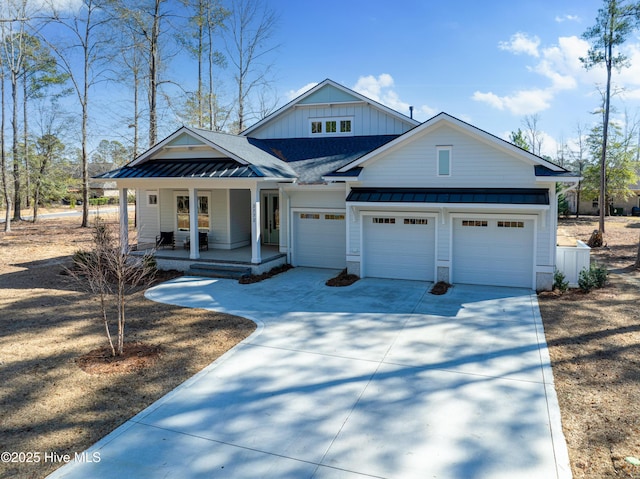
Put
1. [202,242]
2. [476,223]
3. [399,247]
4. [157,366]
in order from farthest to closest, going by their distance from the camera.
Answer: [202,242]
[399,247]
[476,223]
[157,366]

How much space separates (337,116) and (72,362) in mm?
14641

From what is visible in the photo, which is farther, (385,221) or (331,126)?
(331,126)

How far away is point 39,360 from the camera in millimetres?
8023

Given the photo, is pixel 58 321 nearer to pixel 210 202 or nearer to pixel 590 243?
pixel 210 202

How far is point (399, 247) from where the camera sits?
1470 cm

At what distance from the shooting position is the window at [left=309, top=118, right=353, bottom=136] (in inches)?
765

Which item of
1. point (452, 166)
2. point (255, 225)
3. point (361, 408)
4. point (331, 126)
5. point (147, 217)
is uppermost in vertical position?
point (331, 126)

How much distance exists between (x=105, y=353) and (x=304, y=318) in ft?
14.1

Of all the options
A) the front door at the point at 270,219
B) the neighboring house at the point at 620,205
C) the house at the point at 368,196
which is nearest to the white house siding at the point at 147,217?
the house at the point at 368,196

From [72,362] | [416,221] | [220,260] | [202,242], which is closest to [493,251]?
[416,221]

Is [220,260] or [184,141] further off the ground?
[184,141]

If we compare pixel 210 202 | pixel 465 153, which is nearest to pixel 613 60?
pixel 465 153

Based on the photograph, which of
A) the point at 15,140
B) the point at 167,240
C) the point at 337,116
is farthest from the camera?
the point at 15,140

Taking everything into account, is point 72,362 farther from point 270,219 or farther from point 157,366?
point 270,219
